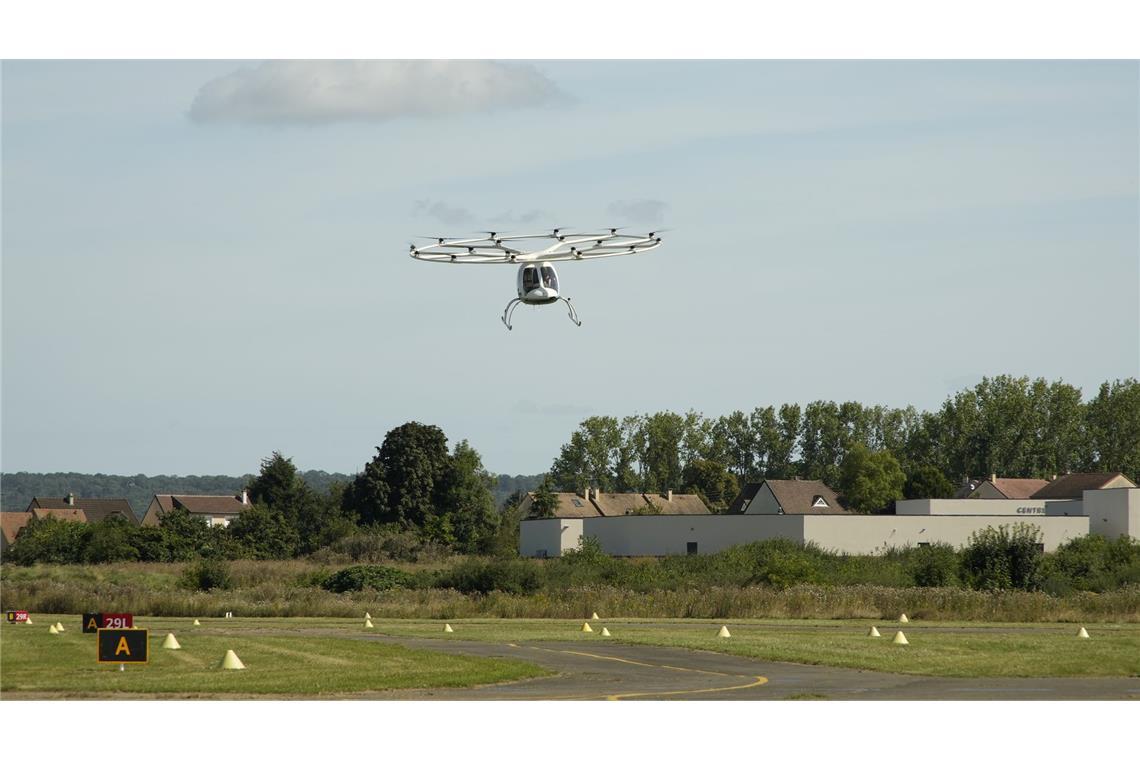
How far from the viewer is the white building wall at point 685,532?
298ft

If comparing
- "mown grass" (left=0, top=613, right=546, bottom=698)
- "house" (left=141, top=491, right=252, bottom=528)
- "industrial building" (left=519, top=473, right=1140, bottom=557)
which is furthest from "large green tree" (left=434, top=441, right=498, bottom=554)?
"mown grass" (left=0, top=613, right=546, bottom=698)

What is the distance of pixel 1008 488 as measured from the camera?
140375 mm

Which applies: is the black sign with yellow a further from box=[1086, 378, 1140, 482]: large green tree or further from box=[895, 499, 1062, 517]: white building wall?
box=[1086, 378, 1140, 482]: large green tree

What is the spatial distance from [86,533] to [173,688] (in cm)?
6185

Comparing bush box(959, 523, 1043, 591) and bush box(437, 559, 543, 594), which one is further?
bush box(959, 523, 1043, 591)

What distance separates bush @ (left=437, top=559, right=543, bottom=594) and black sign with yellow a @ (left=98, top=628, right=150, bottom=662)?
32010 mm

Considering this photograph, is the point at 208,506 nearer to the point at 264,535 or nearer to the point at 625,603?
the point at 264,535

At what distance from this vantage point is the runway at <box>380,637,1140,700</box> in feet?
91.5

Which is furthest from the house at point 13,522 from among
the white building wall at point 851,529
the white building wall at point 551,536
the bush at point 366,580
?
the bush at point 366,580

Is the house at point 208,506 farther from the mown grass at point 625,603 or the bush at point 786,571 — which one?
the mown grass at point 625,603

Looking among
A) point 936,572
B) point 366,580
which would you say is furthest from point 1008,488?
point 366,580

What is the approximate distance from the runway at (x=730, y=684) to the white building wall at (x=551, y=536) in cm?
6746

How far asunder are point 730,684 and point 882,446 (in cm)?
16226

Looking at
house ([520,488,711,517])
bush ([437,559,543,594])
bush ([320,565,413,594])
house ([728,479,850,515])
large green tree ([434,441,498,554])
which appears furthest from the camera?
house ([520,488,711,517])
